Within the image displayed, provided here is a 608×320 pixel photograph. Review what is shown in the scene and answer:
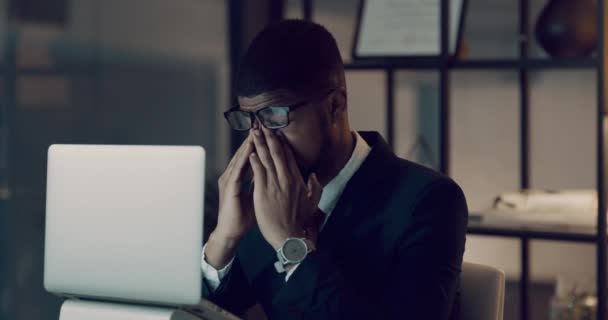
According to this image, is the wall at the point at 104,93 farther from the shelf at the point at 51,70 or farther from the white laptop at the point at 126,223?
the white laptop at the point at 126,223

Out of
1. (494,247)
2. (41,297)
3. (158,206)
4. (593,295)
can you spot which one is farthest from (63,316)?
(494,247)

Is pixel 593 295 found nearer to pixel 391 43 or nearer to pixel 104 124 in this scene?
pixel 391 43

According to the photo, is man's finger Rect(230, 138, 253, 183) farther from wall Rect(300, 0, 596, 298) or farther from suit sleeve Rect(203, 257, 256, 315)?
wall Rect(300, 0, 596, 298)

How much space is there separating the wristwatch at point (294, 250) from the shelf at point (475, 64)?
1515 mm

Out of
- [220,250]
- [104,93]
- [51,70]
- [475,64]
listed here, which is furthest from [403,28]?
[220,250]

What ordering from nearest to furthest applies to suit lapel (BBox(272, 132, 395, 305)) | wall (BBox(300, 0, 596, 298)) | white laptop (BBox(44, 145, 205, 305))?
white laptop (BBox(44, 145, 205, 305)), suit lapel (BBox(272, 132, 395, 305)), wall (BBox(300, 0, 596, 298))

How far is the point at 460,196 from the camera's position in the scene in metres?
1.47

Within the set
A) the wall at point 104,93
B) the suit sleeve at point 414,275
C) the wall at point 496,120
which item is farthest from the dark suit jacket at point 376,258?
the wall at point 496,120

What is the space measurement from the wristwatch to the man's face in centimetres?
24

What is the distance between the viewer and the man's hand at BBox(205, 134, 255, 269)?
1.46 m

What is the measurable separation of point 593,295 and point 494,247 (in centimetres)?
63

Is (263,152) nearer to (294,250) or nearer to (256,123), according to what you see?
(256,123)

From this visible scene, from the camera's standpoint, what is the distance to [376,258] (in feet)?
4.91

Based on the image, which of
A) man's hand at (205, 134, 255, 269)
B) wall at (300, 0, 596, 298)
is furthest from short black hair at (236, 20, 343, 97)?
wall at (300, 0, 596, 298)
